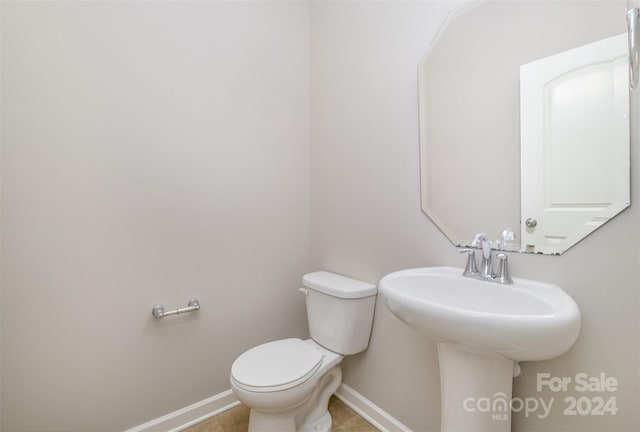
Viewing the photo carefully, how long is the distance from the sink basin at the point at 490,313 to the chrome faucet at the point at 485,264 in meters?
0.03

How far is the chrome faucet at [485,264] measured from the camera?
967mm

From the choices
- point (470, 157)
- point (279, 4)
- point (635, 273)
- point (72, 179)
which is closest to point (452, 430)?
point (635, 273)

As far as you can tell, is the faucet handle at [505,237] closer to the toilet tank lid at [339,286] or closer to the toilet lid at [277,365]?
the toilet tank lid at [339,286]

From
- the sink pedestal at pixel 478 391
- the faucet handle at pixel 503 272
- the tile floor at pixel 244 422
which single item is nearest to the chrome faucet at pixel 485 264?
the faucet handle at pixel 503 272

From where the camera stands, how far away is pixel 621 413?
809mm

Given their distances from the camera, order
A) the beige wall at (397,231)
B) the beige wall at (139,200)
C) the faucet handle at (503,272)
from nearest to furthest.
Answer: the beige wall at (397,231), the faucet handle at (503,272), the beige wall at (139,200)

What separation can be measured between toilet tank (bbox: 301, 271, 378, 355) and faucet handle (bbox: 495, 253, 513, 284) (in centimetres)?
61

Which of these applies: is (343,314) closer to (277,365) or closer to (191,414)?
(277,365)

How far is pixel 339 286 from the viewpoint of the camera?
4.82 feet

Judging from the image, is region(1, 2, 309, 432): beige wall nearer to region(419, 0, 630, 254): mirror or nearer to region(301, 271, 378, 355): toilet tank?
region(301, 271, 378, 355): toilet tank

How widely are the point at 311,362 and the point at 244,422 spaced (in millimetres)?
583

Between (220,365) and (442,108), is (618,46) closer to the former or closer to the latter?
(442,108)

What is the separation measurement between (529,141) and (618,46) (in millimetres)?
308

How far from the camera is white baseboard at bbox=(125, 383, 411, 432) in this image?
Result: 53.9 inches
